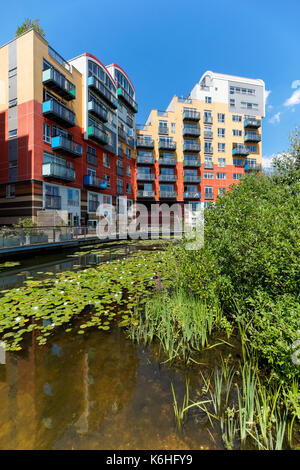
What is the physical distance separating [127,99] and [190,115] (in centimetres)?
1225

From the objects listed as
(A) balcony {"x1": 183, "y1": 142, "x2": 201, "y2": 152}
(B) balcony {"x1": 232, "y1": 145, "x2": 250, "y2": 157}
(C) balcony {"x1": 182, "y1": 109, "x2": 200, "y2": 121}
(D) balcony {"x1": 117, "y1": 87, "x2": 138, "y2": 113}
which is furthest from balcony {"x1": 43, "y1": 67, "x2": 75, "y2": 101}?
(B) balcony {"x1": 232, "y1": 145, "x2": 250, "y2": 157}

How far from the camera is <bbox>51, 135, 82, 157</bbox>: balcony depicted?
21.4 meters

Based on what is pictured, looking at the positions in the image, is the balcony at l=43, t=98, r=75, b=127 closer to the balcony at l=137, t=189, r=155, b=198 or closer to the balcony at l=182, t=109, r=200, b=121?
the balcony at l=137, t=189, r=155, b=198

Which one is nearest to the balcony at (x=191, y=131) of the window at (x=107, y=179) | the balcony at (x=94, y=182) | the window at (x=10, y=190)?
the window at (x=107, y=179)

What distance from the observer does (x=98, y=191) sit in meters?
29.2

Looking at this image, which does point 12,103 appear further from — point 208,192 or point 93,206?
point 208,192

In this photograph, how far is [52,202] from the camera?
72.0 feet

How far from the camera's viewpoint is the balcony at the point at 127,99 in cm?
3334

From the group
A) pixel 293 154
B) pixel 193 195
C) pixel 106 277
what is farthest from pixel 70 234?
pixel 193 195

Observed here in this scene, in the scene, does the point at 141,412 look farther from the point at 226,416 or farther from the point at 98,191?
the point at 98,191

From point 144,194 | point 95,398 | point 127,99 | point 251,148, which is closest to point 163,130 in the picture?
point 127,99

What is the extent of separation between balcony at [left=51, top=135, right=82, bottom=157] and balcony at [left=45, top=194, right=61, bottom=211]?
5046 millimetres

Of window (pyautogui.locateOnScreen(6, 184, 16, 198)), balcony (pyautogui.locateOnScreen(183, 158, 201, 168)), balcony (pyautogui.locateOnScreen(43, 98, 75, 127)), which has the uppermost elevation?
balcony (pyautogui.locateOnScreen(183, 158, 201, 168))
